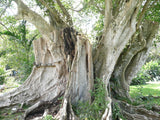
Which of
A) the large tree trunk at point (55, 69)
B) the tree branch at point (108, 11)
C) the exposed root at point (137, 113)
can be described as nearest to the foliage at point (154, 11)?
the tree branch at point (108, 11)

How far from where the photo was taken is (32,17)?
5098 millimetres

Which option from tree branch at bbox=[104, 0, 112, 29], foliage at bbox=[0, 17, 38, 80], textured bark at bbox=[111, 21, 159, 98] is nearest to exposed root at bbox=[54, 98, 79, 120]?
textured bark at bbox=[111, 21, 159, 98]

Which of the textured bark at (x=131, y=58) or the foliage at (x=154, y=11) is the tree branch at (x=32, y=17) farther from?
the foliage at (x=154, y=11)

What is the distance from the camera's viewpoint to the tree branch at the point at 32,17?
4.89 m

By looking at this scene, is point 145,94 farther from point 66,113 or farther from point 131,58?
point 66,113

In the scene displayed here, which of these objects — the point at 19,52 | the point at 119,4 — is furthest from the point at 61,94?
the point at 19,52

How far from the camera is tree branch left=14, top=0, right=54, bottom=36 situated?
4895 millimetres

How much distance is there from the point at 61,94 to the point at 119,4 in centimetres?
412

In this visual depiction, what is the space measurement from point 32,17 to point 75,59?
2.03 metres

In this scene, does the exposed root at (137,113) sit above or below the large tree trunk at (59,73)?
below

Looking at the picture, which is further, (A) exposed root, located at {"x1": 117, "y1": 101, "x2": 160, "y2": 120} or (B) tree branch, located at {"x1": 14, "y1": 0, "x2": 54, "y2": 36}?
(B) tree branch, located at {"x1": 14, "y1": 0, "x2": 54, "y2": 36}

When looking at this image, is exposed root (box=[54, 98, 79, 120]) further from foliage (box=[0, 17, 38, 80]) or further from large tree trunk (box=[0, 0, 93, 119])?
foliage (box=[0, 17, 38, 80])

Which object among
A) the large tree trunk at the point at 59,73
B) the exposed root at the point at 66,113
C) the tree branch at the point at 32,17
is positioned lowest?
the exposed root at the point at 66,113

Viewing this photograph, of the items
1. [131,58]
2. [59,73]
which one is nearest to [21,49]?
[59,73]
